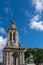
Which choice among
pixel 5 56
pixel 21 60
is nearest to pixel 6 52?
pixel 5 56

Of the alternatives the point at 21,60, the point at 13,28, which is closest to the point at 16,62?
the point at 21,60

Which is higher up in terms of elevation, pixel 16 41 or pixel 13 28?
pixel 13 28

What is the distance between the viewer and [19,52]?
32.8 meters

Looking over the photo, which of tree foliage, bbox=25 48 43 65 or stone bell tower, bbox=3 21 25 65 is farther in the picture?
tree foliage, bbox=25 48 43 65

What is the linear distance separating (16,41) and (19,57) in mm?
2707

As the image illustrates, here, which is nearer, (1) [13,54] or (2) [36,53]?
(1) [13,54]

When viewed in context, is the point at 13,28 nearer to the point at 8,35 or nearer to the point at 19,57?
the point at 8,35

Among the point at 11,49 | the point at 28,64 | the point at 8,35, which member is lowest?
the point at 28,64

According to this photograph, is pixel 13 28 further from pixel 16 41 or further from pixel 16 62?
pixel 16 62

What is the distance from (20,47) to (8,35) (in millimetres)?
2992

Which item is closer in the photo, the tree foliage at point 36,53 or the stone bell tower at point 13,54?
the stone bell tower at point 13,54

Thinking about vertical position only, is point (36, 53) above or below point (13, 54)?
above

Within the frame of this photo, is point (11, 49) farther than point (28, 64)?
No

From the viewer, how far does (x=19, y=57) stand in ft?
108
